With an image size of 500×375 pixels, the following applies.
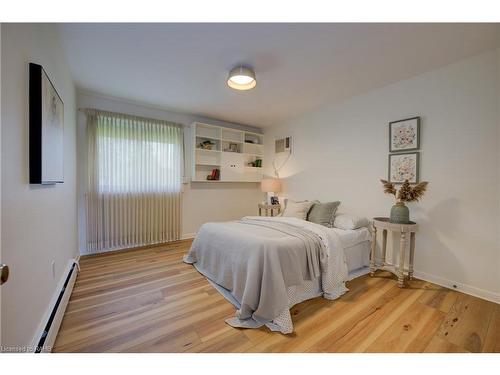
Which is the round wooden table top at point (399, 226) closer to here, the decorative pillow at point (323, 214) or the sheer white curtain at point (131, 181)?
the decorative pillow at point (323, 214)

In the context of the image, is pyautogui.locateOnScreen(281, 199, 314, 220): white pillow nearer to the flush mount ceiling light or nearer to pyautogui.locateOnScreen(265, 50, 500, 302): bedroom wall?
pyautogui.locateOnScreen(265, 50, 500, 302): bedroom wall

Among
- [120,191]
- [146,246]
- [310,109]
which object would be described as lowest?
[146,246]

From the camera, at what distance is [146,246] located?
134 inches

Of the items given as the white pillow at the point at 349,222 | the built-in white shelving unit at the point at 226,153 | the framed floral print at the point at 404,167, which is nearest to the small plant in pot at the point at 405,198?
the framed floral print at the point at 404,167

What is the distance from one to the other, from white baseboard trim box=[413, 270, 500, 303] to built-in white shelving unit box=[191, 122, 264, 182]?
10.2 ft

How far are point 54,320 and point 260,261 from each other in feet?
4.81

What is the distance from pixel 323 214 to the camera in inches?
110

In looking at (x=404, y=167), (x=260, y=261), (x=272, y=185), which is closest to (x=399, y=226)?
(x=404, y=167)

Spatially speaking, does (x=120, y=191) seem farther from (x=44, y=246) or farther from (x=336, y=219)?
(x=336, y=219)

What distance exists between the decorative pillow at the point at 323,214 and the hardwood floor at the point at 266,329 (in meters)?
0.80

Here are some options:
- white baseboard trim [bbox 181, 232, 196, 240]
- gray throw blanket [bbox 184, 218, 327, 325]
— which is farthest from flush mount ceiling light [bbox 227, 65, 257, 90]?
white baseboard trim [bbox 181, 232, 196, 240]

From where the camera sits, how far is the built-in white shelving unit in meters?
3.88
